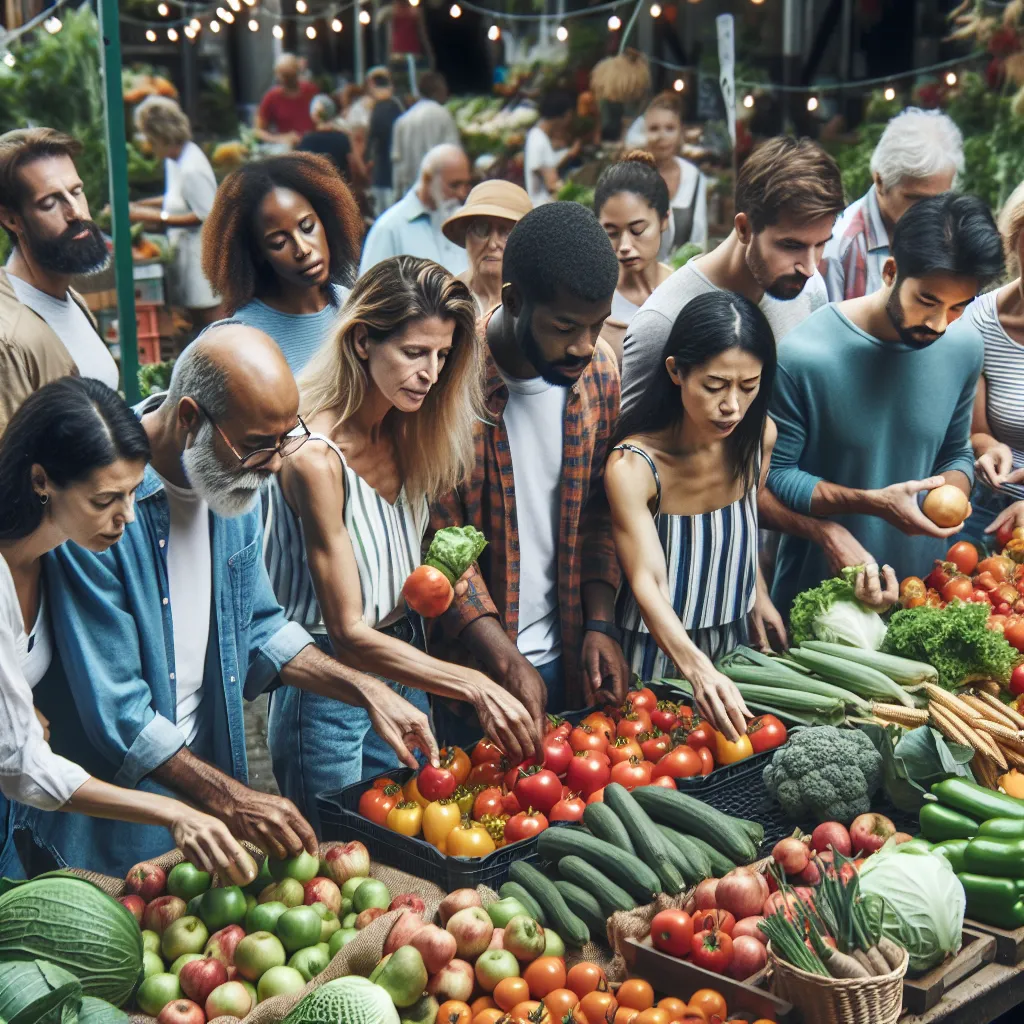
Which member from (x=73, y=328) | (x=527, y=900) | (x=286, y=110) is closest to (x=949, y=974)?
(x=527, y=900)

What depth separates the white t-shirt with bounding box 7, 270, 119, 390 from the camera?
3.73 metres

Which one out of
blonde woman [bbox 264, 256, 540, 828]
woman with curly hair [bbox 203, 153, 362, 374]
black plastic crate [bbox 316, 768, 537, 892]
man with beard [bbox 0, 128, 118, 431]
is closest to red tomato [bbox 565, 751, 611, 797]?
blonde woman [bbox 264, 256, 540, 828]

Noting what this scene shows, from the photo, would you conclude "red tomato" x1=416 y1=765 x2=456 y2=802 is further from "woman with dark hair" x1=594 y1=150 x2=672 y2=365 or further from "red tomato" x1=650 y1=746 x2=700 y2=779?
"woman with dark hair" x1=594 y1=150 x2=672 y2=365

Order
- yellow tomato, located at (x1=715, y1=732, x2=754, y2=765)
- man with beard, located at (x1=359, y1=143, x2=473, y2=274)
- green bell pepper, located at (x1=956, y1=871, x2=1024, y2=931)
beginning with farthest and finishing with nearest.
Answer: man with beard, located at (x1=359, y1=143, x2=473, y2=274) → yellow tomato, located at (x1=715, y1=732, x2=754, y2=765) → green bell pepper, located at (x1=956, y1=871, x2=1024, y2=931)

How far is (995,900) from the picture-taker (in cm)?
319

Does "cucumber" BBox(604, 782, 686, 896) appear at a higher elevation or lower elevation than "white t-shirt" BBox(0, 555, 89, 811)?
lower

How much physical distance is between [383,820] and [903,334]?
266 cm

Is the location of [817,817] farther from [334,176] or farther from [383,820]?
[334,176]

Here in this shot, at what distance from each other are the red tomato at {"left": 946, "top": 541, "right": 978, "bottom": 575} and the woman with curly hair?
2458 millimetres

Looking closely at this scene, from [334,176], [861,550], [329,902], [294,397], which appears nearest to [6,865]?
[329,902]

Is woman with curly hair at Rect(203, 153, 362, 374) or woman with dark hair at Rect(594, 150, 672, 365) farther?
woman with dark hair at Rect(594, 150, 672, 365)

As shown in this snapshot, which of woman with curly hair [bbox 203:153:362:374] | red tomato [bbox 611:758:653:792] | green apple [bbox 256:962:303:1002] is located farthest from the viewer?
woman with curly hair [bbox 203:153:362:374]

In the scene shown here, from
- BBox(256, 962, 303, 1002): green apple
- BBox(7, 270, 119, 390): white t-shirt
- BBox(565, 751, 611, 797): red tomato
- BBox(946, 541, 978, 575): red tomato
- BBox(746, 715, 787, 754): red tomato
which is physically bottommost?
BBox(946, 541, 978, 575): red tomato

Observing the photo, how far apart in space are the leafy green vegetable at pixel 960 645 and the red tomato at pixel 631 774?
120 cm
